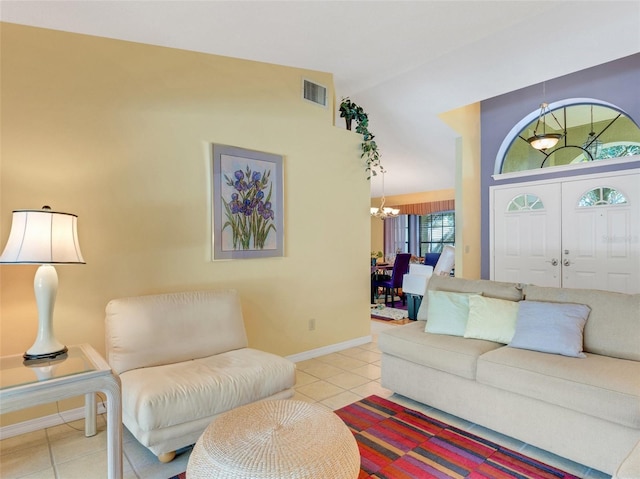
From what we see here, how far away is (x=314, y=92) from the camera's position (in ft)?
12.1

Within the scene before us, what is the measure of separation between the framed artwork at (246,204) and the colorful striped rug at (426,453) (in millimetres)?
1560

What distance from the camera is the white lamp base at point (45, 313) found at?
6.23 ft

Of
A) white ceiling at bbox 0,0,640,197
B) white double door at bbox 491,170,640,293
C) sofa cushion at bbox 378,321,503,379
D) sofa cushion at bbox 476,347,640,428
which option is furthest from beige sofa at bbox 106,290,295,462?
white double door at bbox 491,170,640,293

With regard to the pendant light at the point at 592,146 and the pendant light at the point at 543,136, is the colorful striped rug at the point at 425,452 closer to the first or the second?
the pendant light at the point at 543,136

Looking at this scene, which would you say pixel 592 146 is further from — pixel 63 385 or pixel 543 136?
pixel 63 385

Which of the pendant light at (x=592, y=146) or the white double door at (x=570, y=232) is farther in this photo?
the pendant light at (x=592, y=146)

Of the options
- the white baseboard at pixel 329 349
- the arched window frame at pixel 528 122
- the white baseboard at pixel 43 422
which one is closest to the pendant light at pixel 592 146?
the arched window frame at pixel 528 122

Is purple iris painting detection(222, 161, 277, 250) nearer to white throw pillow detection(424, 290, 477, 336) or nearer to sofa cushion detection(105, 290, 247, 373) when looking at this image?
sofa cushion detection(105, 290, 247, 373)

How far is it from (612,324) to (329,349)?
2452mm

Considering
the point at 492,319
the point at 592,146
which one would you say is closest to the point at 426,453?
the point at 492,319

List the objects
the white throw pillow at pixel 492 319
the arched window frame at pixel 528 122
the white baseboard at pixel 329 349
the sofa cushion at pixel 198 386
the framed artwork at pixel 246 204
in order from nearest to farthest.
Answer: the sofa cushion at pixel 198 386 < the white throw pillow at pixel 492 319 < the framed artwork at pixel 246 204 < the white baseboard at pixel 329 349 < the arched window frame at pixel 528 122

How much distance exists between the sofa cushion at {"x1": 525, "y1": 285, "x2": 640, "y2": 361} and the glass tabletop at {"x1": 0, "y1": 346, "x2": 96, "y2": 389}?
2829 mm

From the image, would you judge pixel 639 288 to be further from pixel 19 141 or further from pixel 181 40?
pixel 19 141

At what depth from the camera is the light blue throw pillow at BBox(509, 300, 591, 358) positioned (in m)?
2.13
